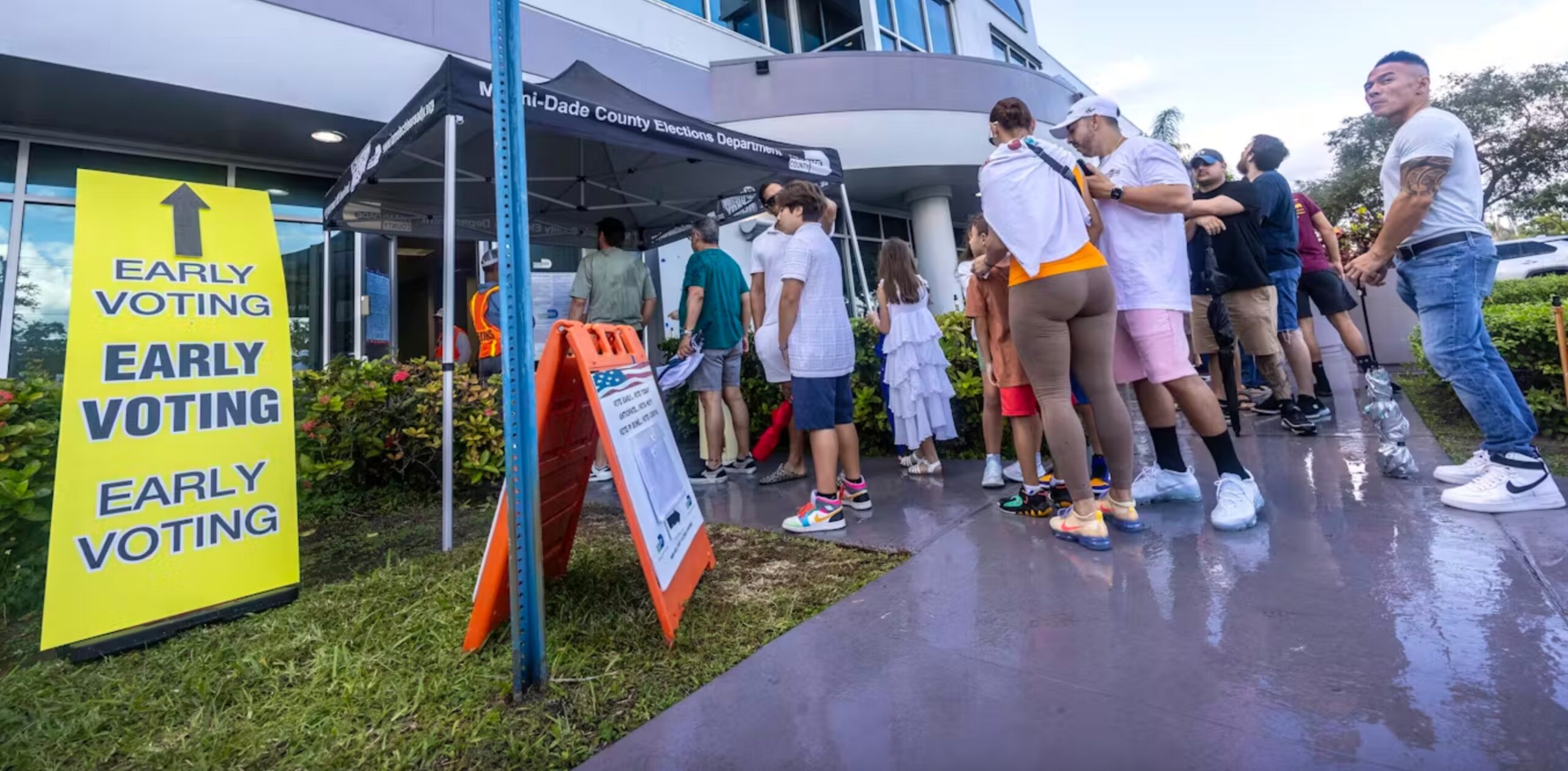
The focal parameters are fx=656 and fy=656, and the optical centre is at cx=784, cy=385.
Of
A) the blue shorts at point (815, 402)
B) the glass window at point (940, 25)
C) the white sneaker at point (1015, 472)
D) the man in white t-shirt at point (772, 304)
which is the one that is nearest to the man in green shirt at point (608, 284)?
the man in white t-shirt at point (772, 304)

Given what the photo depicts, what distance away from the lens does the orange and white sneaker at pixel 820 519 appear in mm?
3047

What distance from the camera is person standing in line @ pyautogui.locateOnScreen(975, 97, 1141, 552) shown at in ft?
8.14

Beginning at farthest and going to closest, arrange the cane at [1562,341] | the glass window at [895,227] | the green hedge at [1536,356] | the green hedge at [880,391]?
the glass window at [895,227], the green hedge at [880,391], the green hedge at [1536,356], the cane at [1562,341]

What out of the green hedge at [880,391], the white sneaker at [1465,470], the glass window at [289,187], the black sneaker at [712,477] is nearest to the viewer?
the white sneaker at [1465,470]

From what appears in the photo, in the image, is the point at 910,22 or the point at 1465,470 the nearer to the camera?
the point at 1465,470

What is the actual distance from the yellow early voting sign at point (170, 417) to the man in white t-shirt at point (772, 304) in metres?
2.19

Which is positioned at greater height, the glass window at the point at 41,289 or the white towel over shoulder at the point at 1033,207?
the glass window at the point at 41,289

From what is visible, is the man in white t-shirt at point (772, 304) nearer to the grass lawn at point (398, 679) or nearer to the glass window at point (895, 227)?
the grass lawn at point (398, 679)

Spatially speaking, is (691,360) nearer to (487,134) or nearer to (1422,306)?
(487,134)

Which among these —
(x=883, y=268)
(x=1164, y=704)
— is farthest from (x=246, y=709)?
(x=883, y=268)

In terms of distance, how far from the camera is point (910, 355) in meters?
4.15

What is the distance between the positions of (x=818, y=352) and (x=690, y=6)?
846cm

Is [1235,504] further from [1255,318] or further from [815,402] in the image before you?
[1255,318]

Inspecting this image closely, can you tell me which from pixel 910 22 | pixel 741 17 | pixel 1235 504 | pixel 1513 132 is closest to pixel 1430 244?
pixel 1235 504
